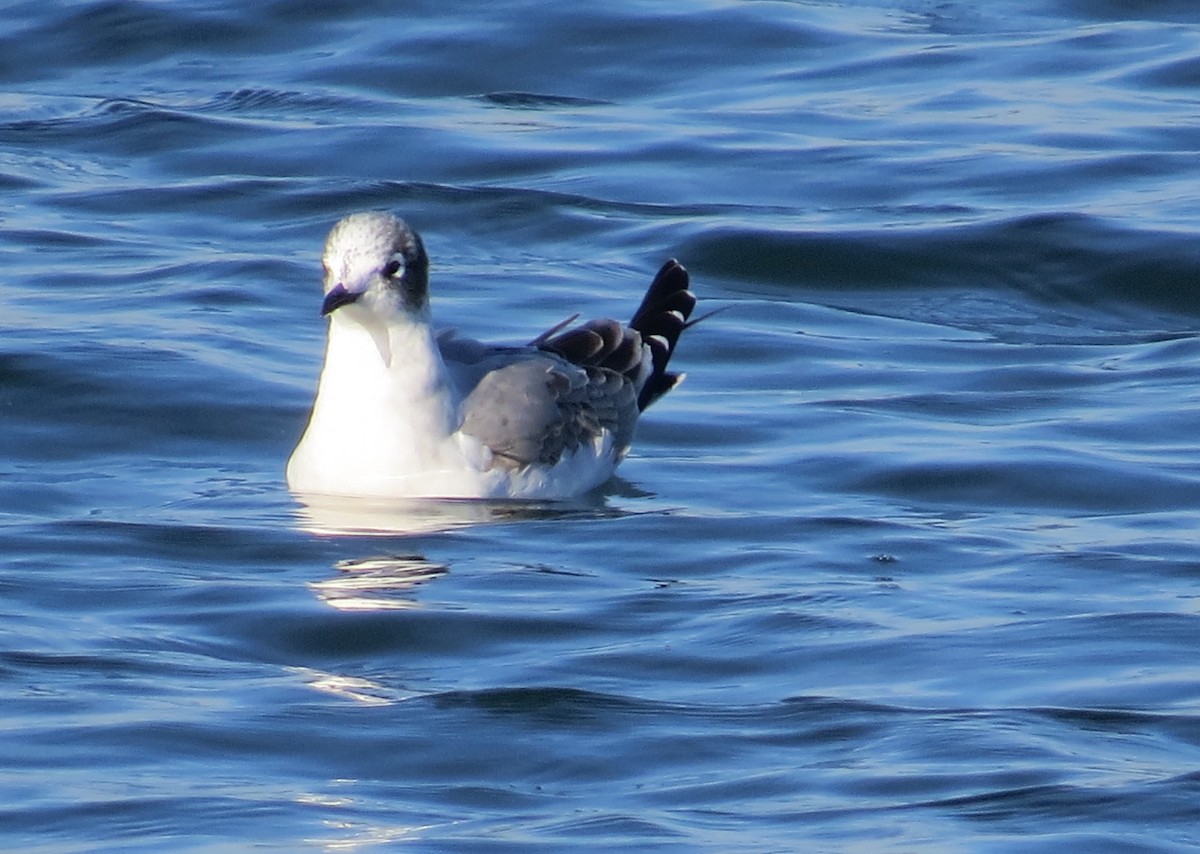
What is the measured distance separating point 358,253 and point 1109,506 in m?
2.62

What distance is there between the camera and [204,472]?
959 cm

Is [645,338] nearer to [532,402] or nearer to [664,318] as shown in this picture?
[664,318]

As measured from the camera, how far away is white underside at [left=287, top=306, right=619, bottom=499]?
9.01 metres

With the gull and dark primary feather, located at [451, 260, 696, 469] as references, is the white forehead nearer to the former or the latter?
the gull

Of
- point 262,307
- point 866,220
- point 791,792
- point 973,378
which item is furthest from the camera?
point 866,220

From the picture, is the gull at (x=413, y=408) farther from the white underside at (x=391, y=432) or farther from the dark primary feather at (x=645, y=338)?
the dark primary feather at (x=645, y=338)

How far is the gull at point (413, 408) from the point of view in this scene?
899cm

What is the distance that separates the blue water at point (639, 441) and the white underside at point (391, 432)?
5.6 inches

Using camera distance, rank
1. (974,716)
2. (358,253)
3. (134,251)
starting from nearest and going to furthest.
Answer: (974,716) < (358,253) < (134,251)

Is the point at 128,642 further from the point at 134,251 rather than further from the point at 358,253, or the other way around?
the point at 134,251

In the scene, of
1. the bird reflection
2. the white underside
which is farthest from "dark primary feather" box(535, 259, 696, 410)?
the bird reflection

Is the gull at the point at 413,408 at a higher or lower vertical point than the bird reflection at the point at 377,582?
higher

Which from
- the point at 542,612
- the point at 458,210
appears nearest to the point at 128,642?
the point at 542,612

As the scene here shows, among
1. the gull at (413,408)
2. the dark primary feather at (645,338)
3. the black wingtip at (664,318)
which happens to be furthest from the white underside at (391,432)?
the black wingtip at (664,318)
